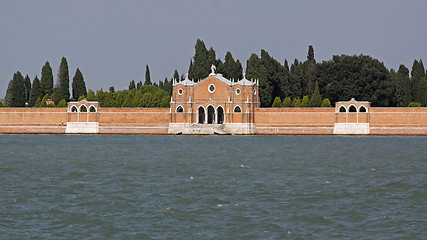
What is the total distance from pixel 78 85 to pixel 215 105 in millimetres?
20729

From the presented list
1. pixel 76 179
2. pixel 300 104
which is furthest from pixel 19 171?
pixel 300 104

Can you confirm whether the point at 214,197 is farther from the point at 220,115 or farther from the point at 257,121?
the point at 220,115

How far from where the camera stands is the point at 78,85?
72.4m

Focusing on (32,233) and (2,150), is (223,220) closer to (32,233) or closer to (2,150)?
(32,233)

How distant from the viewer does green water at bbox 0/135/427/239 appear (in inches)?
561

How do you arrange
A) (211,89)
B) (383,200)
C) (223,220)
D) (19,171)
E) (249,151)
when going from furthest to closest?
(211,89)
(249,151)
(19,171)
(383,200)
(223,220)

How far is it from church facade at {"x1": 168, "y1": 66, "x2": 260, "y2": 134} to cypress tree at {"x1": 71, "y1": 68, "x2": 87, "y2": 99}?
16.5 metres

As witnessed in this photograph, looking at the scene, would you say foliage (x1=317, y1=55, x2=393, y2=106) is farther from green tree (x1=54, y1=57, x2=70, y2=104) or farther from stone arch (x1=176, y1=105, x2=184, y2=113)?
green tree (x1=54, y1=57, x2=70, y2=104)

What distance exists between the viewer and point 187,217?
616 inches

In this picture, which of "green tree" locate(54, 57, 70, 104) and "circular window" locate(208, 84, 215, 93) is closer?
"circular window" locate(208, 84, 215, 93)

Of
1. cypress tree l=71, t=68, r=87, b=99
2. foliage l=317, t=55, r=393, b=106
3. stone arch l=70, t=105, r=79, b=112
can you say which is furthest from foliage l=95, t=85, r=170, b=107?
foliage l=317, t=55, r=393, b=106

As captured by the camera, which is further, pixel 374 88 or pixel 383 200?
pixel 374 88

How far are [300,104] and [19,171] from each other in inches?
1598

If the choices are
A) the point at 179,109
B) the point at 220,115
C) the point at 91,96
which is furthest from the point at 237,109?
the point at 91,96
